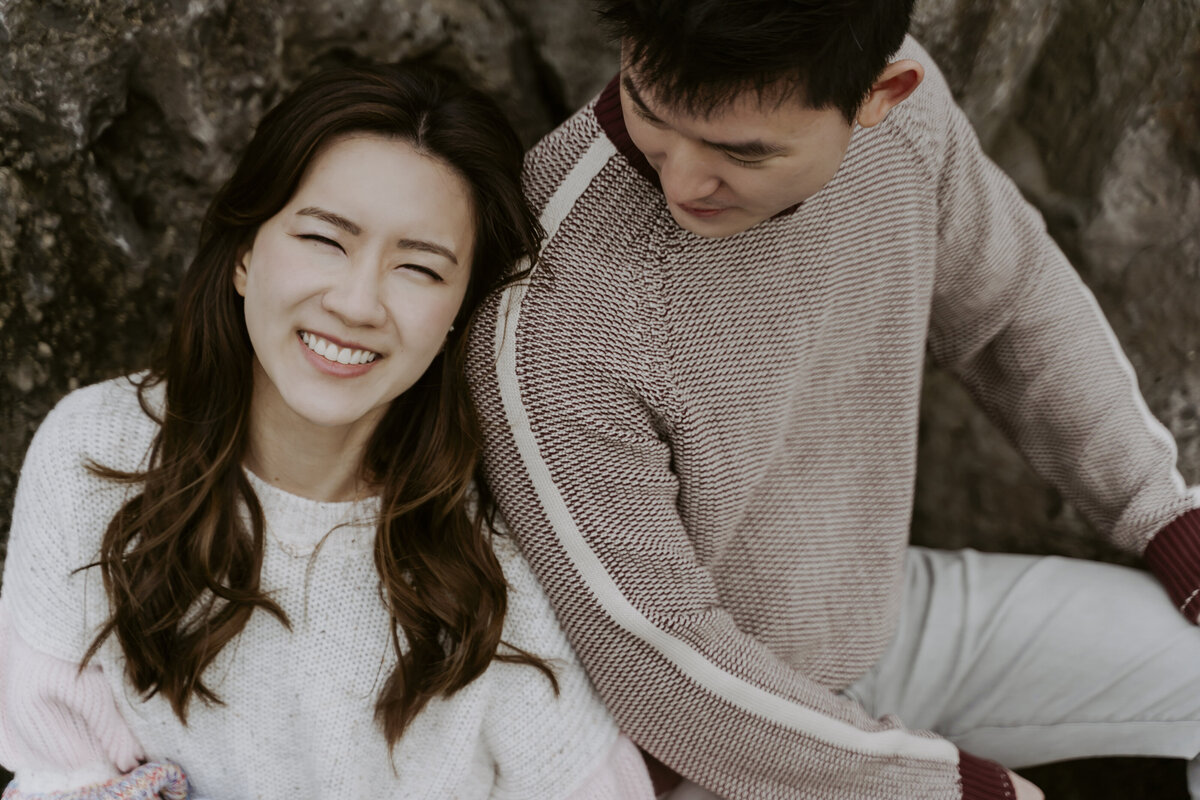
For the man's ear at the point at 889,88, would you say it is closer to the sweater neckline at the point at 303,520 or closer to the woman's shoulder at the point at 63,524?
the sweater neckline at the point at 303,520

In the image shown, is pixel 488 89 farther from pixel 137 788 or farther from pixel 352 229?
pixel 137 788

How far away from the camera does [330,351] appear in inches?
61.9

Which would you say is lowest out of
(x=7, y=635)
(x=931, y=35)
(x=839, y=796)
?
(x=839, y=796)

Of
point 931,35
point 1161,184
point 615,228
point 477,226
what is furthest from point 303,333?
point 1161,184

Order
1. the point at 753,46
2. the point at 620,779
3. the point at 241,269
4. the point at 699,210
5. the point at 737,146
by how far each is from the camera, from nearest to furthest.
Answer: the point at 753,46
the point at 737,146
the point at 699,210
the point at 241,269
the point at 620,779

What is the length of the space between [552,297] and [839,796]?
0.99m

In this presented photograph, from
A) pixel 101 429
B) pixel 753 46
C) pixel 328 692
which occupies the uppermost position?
pixel 753 46

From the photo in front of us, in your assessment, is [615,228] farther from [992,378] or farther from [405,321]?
[992,378]

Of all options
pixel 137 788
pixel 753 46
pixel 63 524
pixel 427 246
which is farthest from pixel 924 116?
pixel 137 788

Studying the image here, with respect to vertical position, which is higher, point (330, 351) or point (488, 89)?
point (488, 89)

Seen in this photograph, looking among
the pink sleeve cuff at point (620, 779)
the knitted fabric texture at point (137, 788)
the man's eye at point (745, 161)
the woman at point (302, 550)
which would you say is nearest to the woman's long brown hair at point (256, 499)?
the woman at point (302, 550)

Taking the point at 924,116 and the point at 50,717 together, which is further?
the point at 924,116

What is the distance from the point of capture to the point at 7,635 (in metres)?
1.75

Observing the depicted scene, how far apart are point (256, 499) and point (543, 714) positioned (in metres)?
0.59
